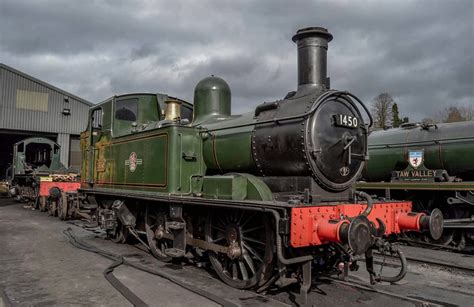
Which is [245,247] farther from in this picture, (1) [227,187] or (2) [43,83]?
(2) [43,83]

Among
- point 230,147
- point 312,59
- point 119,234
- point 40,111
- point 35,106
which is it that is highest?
point 35,106

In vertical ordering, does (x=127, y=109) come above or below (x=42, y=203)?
above

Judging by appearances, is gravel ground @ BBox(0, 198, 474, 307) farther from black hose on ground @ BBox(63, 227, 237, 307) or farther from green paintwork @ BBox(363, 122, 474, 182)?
green paintwork @ BBox(363, 122, 474, 182)

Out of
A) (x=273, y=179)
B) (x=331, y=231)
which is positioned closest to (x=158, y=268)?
(x=273, y=179)

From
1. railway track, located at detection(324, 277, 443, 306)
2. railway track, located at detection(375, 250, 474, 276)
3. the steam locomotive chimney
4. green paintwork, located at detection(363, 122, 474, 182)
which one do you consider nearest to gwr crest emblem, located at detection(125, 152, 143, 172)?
the steam locomotive chimney

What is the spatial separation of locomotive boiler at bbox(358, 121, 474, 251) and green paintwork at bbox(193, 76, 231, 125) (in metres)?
4.09

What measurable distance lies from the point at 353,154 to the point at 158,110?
5.18 metres

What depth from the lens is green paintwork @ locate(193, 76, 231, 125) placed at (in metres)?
7.74

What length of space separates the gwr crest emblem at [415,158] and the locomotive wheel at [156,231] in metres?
6.70

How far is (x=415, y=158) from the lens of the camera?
10.6 metres

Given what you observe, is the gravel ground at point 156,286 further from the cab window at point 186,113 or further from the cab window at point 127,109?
the cab window at point 186,113

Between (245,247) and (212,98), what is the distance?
3.17m

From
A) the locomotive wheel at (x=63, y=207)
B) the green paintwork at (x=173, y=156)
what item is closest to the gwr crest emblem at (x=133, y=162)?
the green paintwork at (x=173, y=156)

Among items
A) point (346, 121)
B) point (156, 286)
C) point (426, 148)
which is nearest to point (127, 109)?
point (156, 286)
